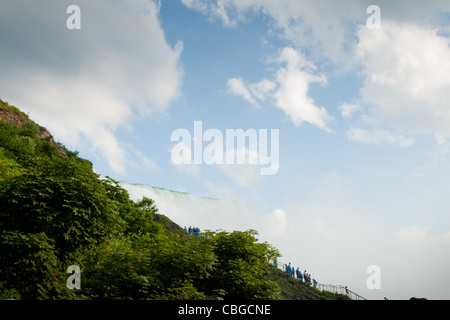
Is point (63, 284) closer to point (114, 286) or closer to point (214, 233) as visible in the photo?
point (114, 286)

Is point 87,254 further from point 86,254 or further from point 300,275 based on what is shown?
point 300,275

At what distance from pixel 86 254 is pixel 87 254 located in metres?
0.23

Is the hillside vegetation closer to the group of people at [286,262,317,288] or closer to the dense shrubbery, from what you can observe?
the dense shrubbery

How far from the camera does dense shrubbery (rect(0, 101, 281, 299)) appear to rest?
12.2m

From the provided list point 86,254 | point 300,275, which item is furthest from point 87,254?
point 300,275

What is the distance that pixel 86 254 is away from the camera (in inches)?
646

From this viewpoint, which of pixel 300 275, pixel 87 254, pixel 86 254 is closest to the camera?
pixel 86 254

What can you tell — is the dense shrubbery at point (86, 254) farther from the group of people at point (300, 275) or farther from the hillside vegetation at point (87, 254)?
the group of people at point (300, 275)

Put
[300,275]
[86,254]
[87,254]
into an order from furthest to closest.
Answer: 1. [300,275]
2. [87,254]
3. [86,254]

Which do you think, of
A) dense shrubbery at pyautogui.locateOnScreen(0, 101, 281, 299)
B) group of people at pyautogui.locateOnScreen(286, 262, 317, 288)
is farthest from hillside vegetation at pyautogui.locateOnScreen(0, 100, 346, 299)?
group of people at pyautogui.locateOnScreen(286, 262, 317, 288)

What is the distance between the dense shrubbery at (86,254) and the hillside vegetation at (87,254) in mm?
32

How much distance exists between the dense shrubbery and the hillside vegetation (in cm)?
3

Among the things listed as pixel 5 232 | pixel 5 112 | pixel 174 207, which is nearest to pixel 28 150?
pixel 5 112
